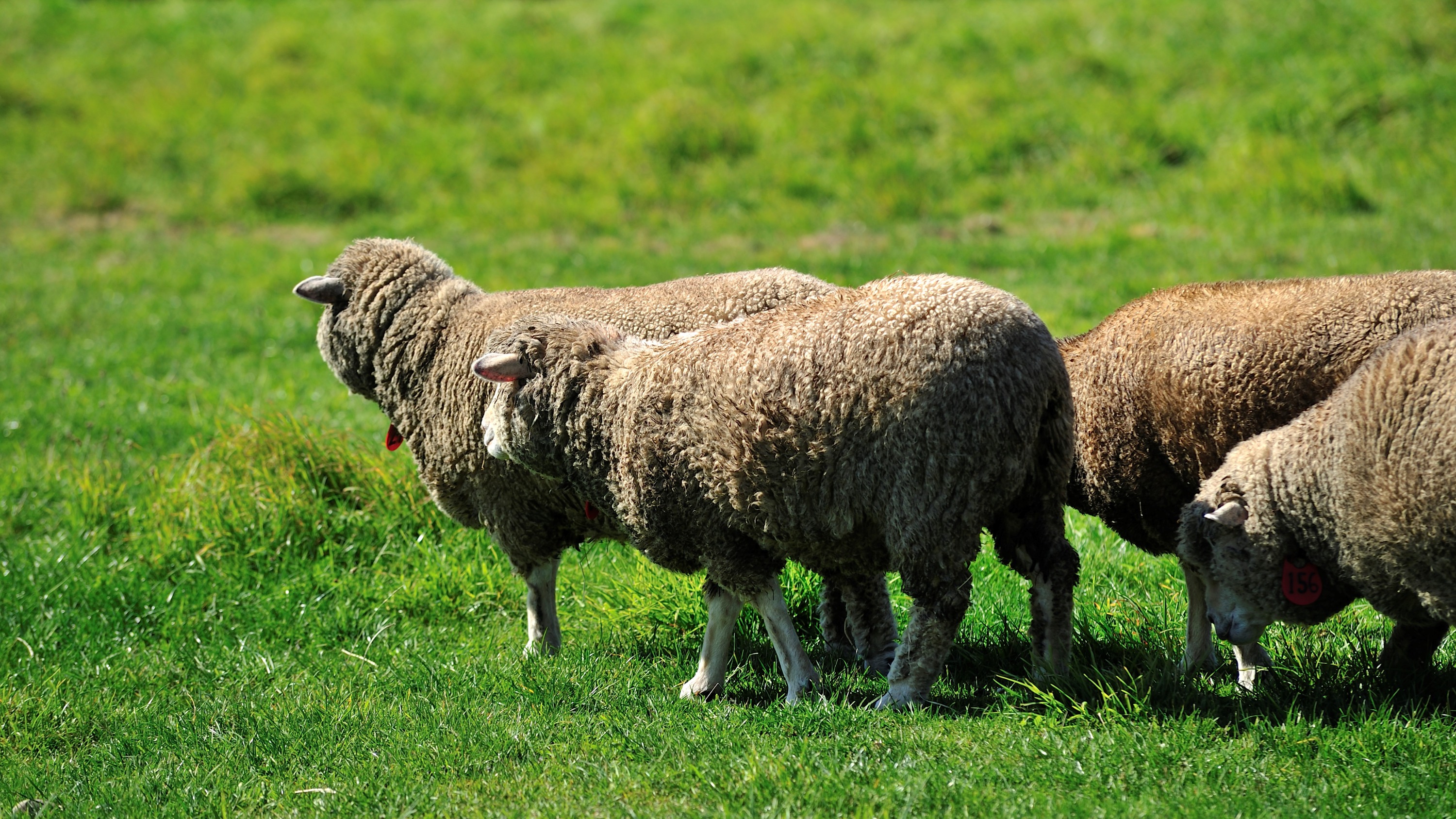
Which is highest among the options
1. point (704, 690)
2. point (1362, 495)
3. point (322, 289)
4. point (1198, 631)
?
point (322, 289)

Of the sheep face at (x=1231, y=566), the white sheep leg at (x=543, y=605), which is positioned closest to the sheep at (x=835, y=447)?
the sheep face at (x=1231, y=566)

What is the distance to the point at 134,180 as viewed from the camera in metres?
17.1

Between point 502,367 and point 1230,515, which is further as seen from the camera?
point 502,367

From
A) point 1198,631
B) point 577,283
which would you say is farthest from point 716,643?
point 577,283

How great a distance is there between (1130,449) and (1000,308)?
1.03m

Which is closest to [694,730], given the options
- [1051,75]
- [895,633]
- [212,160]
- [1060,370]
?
[895,633]

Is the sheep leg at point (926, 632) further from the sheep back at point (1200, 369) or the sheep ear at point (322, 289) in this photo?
the sheep ear at point (322, 289)

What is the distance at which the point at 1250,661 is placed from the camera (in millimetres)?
4680

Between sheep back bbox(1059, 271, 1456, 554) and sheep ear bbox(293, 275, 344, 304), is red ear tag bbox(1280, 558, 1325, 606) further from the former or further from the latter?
sheep ear bbox(293, 275, 344, 304)

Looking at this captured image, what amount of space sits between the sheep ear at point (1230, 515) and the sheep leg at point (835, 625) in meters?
1.63

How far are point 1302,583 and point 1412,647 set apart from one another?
0.48 meters

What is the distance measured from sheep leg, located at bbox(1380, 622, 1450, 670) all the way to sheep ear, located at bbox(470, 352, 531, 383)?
3273mm

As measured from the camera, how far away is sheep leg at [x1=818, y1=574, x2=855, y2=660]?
532 cm

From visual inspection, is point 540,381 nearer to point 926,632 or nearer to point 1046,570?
point 926,632
